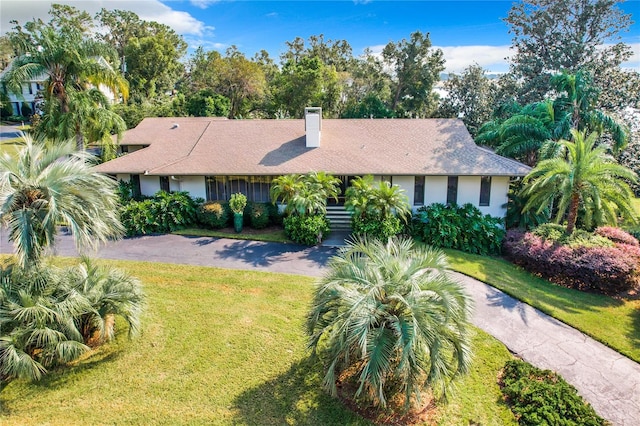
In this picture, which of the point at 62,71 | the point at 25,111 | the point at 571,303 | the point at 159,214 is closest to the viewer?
the point at 571,303

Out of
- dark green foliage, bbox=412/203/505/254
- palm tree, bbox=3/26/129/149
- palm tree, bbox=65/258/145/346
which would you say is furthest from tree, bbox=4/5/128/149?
dark green foliage, bbox=412/203/505/254

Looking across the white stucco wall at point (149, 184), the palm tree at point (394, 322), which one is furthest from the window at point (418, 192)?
the white stucco wall at point (149, 184)

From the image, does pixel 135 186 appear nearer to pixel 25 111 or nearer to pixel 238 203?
pixel 238 203

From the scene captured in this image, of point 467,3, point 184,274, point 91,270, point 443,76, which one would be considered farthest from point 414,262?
point 443,76

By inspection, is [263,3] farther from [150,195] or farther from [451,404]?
[451,404]

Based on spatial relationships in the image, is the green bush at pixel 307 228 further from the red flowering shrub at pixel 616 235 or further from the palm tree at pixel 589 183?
the red flowering shrub at pixel 616 235

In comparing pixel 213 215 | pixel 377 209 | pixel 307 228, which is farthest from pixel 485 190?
pixel 213 215

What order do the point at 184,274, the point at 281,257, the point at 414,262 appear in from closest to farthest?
the point at 414,262 < the point at 184,274 < the point at 281,257
